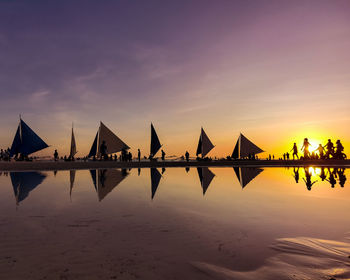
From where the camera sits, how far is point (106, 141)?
149ft

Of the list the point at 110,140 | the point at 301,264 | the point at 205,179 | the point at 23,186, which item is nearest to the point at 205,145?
the point at 110,140

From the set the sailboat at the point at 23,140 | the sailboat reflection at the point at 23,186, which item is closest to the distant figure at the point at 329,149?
the sailboat reflection at the point at 23,186

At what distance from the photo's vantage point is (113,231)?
4.83 metres

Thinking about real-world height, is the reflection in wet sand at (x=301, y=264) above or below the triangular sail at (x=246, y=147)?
below

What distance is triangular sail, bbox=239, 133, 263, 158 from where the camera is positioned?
2157 inches

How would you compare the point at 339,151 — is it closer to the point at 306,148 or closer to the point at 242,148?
the point at 306,148

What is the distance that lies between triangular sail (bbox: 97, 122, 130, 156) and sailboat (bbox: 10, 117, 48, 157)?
10.3m

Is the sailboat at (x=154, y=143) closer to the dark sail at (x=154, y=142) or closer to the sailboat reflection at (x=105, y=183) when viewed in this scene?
the dark sail at (x=154, y=142)

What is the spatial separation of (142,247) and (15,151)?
42191 mm

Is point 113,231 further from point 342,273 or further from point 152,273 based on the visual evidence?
point 342,273

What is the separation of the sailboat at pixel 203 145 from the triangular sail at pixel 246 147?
7.58 meters

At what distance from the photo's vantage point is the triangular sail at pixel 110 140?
4475cm

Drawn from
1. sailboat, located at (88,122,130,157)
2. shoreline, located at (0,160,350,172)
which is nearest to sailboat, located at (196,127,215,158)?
shoreline, located at (0,160,350,172)

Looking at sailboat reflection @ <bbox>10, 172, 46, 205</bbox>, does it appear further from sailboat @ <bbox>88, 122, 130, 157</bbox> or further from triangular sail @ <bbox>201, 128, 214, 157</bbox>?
triangular sail @ <bbox>201, 128, 214, 157</bbox>
